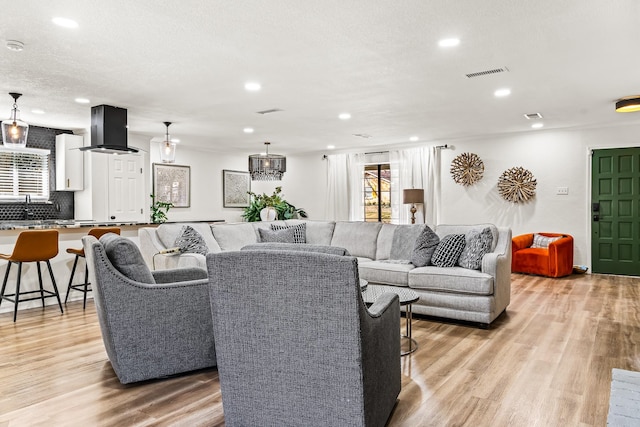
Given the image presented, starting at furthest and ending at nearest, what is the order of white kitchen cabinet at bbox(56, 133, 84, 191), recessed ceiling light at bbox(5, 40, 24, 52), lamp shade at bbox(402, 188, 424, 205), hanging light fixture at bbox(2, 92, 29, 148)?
1. lamp shade at bbox(402, 188, 424, 205)
2. white kitchen cabinet at bbox(56, 133, 84, 191)
3. hanging light fixture at bbox(2, 92, 29, 148)
4. recessed ceiling light at bbox(5, 40, 24, 52)

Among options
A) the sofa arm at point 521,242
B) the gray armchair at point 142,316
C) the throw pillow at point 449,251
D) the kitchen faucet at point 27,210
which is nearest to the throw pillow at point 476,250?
the throw pillow at point 449,251

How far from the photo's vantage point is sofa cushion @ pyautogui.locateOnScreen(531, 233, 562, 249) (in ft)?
23.2

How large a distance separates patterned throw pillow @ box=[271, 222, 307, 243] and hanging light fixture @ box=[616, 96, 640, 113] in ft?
13.8

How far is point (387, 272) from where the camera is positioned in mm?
4441

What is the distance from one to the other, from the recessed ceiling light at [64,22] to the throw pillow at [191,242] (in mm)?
2394

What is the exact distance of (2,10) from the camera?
9.00ft

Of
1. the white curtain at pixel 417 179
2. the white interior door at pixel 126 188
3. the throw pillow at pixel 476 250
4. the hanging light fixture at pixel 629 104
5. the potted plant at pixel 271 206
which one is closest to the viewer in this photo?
the throw pillow at pixel 476 250

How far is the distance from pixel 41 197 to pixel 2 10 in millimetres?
4975

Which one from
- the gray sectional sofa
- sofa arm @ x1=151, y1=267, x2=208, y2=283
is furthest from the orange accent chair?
sofa arm @ x1=151, y1=267, x2=208, y2=283

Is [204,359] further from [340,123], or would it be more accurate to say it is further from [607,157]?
[607,157]

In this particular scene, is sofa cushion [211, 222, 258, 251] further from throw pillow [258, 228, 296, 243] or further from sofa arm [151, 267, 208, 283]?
sofa arm [151, 267, 208, 283]

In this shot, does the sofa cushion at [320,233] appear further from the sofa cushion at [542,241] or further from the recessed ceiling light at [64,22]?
the sofa cushion at [542,241]

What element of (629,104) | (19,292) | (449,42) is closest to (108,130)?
(19,292)

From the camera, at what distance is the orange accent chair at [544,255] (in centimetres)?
659
